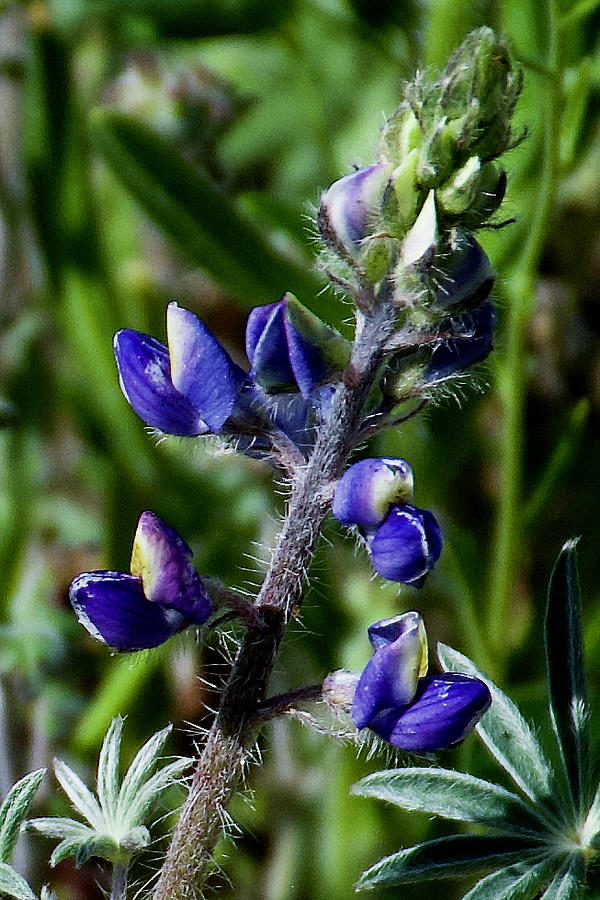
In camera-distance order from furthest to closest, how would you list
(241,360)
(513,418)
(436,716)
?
1. (241,360)
2. (513,418)
3. (436,716)

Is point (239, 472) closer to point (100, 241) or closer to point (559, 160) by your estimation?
point (100, 241)

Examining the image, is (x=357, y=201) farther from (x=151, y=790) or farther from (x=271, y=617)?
(x=151, y=790)

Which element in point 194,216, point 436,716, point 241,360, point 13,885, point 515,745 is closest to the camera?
point 436,716

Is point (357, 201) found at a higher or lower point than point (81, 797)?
higher

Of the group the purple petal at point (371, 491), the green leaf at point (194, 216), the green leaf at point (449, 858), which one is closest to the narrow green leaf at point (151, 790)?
the green leaf at point (449, 858)

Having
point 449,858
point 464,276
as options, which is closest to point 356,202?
point 464,276

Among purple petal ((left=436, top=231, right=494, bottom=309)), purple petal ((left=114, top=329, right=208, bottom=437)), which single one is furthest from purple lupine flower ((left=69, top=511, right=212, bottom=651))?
purple petal ((left=436, top=231, right=494, bottom=309))

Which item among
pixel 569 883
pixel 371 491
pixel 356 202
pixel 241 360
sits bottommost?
pixel 569 883

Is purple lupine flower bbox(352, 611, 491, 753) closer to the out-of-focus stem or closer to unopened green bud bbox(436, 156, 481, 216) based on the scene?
unopened green bud bbox(436, 156, 481, 216)
